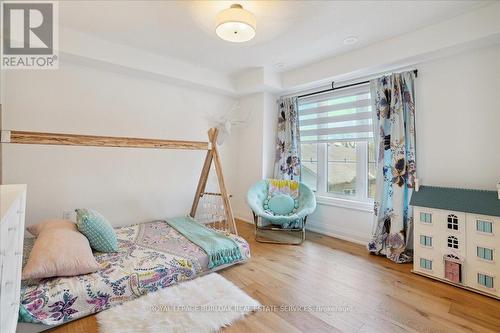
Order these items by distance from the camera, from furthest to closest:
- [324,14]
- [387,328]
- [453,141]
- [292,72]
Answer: [292,72], [453,141], [324,14], [387,328]

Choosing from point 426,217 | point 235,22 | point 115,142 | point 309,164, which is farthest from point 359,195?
point 115,142

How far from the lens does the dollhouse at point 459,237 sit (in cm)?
200

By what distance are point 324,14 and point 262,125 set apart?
77.8 inches

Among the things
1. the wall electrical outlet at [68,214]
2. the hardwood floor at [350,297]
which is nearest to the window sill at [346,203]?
the hardwood floor at [350,297]

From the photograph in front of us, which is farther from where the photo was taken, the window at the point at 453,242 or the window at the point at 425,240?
the window at the point at 425,240

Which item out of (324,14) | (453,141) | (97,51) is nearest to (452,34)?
(453,141)

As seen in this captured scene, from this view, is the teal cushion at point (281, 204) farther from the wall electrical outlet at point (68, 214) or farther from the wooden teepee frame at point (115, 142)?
the wall electrical outlet at point (68, 214)

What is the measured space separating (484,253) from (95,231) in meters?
3.38

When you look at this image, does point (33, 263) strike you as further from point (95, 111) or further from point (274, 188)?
point (274, 188)

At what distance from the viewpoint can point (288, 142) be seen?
155 inches

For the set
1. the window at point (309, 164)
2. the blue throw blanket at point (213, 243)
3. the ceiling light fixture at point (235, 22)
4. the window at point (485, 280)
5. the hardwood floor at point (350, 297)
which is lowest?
the hardwood floor at point (350, 297)

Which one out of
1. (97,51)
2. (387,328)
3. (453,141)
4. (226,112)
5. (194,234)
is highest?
(97,51)

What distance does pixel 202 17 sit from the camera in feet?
7.54

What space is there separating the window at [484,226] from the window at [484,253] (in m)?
0.15
